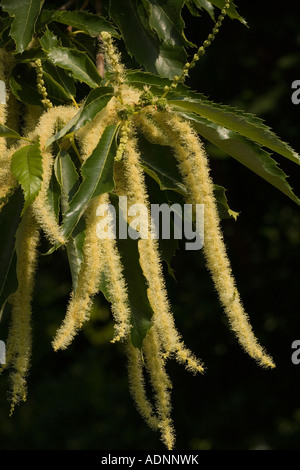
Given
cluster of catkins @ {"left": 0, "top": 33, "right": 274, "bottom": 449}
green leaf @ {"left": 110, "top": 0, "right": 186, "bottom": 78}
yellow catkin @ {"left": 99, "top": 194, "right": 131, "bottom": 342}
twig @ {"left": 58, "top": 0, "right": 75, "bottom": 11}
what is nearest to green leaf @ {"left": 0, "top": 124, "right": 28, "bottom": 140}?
cluster of catkins @ {"left": 0, "top": 33, "right": 274, "bottom": 449}

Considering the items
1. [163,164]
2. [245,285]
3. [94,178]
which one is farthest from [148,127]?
[245,285]

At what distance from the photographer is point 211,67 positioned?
17.5 feet

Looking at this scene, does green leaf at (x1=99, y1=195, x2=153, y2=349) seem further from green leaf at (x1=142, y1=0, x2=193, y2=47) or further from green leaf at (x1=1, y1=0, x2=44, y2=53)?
green leaf at (x1=142, y1=0, x2=193, y2=47)

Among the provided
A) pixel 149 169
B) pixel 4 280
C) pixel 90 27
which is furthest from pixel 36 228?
pixel 90 27

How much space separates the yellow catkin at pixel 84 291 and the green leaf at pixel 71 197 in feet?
0.11

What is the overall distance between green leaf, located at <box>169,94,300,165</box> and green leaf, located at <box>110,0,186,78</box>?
54 cm

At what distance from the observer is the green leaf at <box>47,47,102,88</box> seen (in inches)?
76.1

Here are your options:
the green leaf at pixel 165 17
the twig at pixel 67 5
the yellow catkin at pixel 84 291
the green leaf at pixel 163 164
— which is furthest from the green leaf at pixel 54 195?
the twig at pixel 67 5

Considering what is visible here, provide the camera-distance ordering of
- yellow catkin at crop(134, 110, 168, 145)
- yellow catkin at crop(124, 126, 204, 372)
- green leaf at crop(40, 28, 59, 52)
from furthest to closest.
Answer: green leaf at crop(40, 28, 59, 52) → yellow catkin at crop(134, 110, 168, 145) → yellow catkin at crop(124, 126, 204, 372)

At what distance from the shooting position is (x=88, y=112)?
1.67 meters

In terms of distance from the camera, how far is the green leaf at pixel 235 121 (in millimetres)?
1717

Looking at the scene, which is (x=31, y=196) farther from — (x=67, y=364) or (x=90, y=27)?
(x=67, y=364)

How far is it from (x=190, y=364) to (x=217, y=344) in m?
3.56

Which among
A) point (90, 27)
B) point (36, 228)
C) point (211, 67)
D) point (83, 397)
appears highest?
point (211, 67)
